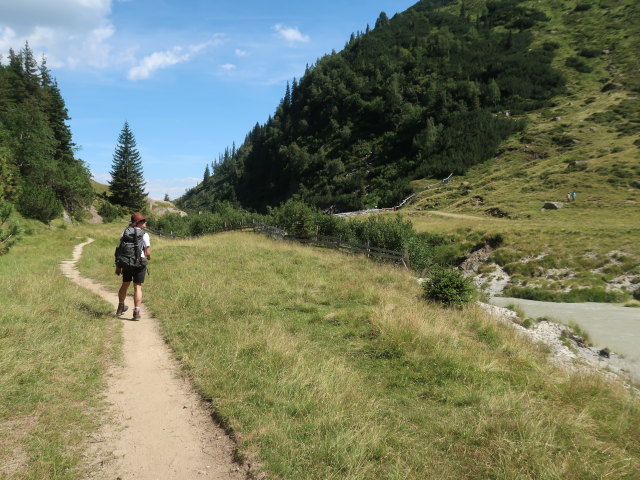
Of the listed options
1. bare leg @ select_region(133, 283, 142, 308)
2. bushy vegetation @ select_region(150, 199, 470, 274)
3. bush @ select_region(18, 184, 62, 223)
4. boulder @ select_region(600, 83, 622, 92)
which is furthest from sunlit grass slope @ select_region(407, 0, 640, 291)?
bush @ select_region(18, 184, 62, 223)

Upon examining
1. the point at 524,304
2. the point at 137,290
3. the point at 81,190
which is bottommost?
the point at 524,304

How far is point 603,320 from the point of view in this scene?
18047 mm

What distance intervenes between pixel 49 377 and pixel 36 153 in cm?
5217

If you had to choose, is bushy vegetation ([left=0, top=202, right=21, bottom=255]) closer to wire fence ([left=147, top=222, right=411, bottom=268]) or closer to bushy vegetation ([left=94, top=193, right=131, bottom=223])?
wire fence ([left=147, top=222, right=411, bottom=268])

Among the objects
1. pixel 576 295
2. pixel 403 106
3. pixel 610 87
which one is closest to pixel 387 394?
pixel 576 295

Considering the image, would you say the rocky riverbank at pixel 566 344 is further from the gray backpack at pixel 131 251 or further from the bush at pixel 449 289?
the gray backpack at pixel 131 251

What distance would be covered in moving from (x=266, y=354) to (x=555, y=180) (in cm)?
5828

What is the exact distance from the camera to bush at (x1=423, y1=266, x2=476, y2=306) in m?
12.8

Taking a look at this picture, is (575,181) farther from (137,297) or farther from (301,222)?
(137,297)

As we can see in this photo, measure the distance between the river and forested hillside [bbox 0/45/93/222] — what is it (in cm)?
3648

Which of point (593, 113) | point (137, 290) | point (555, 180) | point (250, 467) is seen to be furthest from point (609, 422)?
point (593, 113)

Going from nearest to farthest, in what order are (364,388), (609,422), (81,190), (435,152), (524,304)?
(609,422)
(364,388)
(524,304)
(81,190)
(435,152)

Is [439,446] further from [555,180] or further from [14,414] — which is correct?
[555,180]

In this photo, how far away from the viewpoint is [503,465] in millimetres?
3855
